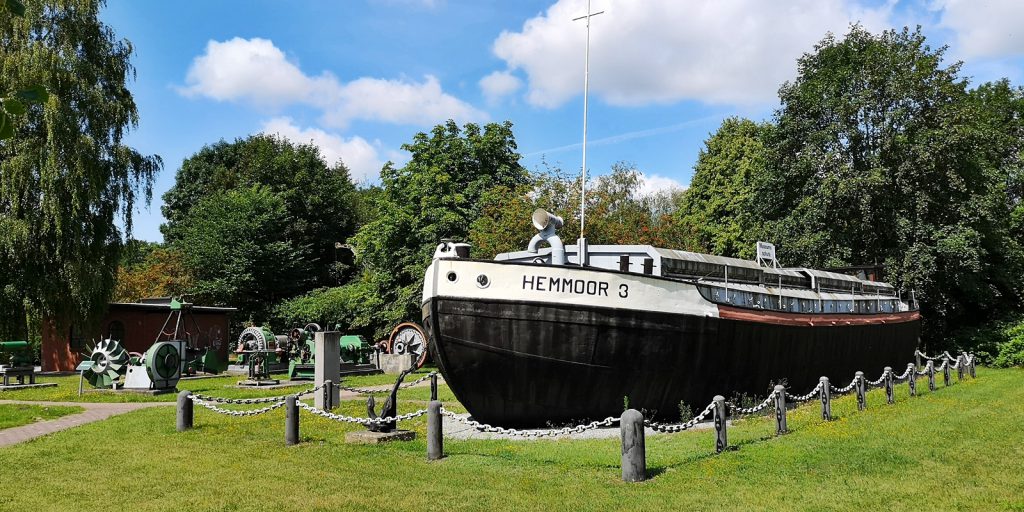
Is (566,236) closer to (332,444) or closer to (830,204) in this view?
(830,204)

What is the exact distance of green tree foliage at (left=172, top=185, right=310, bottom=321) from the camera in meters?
40.8

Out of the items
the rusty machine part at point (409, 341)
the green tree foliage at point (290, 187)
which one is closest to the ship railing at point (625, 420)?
the rusty machine part at point (409, 341)

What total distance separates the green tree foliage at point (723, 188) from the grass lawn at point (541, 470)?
95.5 ft

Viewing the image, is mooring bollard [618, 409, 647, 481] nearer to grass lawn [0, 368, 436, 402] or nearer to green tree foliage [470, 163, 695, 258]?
grass lawn [0, 368, 436, 402]

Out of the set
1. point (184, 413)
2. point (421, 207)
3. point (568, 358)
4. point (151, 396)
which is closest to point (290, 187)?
point (421, 207)

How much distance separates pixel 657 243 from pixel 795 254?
745 cm

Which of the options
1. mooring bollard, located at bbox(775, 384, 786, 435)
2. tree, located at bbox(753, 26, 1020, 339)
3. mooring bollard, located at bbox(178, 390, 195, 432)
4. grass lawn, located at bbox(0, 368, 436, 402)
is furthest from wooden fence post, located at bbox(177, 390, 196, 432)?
tree, located at bbox(753, 26, 1020, 339)

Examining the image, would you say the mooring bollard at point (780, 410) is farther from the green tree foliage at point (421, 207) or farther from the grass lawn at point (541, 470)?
the green tree foliage at point (421, 207)

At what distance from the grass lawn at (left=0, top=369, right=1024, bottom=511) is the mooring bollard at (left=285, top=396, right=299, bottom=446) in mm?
303

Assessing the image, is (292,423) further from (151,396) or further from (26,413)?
(151,396)

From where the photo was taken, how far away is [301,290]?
44.3 meters

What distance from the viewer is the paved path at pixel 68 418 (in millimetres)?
12594

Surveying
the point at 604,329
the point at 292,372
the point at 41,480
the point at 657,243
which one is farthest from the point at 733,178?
the point at 41,480

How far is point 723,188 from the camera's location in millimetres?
43625
